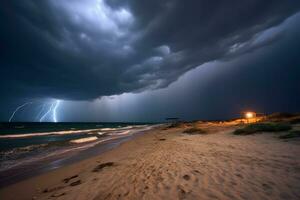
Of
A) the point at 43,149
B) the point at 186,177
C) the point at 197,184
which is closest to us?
the point at 197,184

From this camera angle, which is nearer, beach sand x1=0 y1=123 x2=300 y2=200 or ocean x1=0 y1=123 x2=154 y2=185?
beach sand x1=0 y1=123 x2=300 y2=200

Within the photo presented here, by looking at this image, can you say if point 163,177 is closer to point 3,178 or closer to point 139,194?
point 139,194

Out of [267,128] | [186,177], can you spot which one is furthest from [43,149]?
[267,128]

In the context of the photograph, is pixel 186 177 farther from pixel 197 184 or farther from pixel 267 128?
pixel 267 128

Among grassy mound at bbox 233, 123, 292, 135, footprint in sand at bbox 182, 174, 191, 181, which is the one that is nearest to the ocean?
footprint in sand at bbox 182, 174, 191, 181

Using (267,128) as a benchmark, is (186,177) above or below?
below

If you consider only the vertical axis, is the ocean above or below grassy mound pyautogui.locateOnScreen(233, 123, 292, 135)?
below

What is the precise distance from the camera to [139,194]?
472 cm

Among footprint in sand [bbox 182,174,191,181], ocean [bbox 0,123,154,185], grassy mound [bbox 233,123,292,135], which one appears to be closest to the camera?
footprint in sand [bbox 182,174,191,181]

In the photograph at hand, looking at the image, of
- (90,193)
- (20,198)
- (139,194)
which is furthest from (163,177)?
(20,198)

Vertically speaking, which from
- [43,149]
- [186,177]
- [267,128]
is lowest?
[43,149]

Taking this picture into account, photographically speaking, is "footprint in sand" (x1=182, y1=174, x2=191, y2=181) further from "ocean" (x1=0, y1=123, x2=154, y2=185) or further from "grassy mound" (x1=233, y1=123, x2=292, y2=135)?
"grassy mound" (x1=233, y1=123, x2=292, y2=135)

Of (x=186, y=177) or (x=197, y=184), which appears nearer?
(x=197, y=184)

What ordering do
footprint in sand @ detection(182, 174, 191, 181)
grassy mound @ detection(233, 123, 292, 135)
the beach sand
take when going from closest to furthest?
the beach sand < footprint in sand @ detection(182, 174, 191, 181) < grassy mound @ detection(233, 123, 292, 135)
